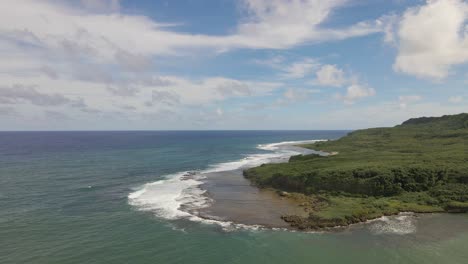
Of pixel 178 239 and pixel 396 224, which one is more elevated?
pixel 178 239

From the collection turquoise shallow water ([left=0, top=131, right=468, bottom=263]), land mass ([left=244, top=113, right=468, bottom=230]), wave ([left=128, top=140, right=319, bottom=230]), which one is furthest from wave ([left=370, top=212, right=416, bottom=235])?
wave ([left=128, top=140, right=319, bottom=230])

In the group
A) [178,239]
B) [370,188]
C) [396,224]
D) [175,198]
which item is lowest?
[396,224]

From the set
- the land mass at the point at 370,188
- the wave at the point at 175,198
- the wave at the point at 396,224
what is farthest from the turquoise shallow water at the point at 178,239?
the land mass at the point at 370,188

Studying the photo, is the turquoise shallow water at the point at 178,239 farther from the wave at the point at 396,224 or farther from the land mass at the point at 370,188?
the land mass at the point at 370,188

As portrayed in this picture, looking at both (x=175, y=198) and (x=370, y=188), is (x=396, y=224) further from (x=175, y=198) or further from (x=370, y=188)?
(x=175, y=198)

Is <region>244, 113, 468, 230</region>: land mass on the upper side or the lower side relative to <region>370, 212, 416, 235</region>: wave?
upper

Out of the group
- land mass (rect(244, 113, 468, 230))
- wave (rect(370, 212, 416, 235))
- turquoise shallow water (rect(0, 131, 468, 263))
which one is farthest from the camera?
land mass (rect(244, 113, 468, 230))

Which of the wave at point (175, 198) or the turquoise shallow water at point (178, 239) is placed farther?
the wave at point (175, 198)

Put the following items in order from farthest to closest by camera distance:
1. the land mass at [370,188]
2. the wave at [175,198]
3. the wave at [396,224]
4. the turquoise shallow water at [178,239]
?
the wave at [175,198], the land mass at [370,188], the wave at [396,224], the turquoise shallow water at [178,239]

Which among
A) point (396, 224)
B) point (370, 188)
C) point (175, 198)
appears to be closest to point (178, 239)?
point (175, 198)

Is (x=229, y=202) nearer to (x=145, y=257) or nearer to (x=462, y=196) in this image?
(x=145, y=257)

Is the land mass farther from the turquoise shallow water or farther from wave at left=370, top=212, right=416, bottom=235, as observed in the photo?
the turquoise shallow water

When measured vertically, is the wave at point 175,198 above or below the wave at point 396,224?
above
